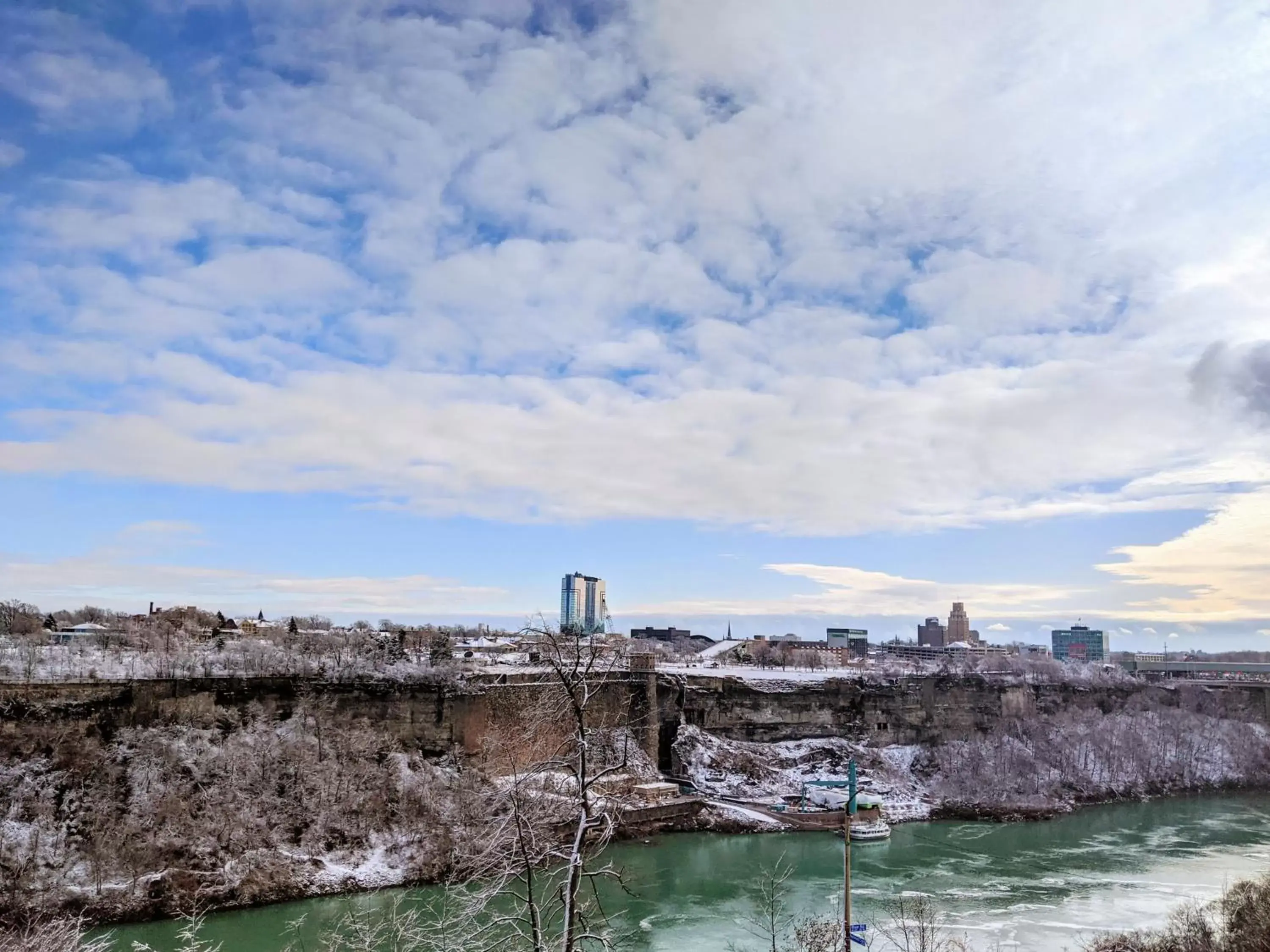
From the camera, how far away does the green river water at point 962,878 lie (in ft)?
82.1

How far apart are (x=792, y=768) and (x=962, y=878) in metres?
15.4

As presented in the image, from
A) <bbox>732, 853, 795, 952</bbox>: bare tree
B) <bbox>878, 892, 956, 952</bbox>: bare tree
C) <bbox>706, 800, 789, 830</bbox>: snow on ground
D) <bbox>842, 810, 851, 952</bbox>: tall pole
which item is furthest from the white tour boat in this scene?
<bbox>842, 810, 851, 952</bbox>: tall pole

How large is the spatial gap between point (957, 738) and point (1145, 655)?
534 ft

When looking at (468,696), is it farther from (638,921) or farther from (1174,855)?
(1174,855)

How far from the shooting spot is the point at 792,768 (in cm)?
4650

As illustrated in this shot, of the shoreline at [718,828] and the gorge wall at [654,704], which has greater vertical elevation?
the gorge wall at [654,704]

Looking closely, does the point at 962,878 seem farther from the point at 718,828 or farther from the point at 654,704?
the point at 654,704

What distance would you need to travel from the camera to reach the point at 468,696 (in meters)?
40.4

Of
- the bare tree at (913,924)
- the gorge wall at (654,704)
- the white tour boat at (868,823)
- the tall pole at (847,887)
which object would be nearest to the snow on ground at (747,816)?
the white tour boat at (868,823)

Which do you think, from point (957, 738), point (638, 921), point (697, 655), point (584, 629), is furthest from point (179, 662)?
point (697, 655)

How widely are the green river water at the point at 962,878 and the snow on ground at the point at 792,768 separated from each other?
4013 mm

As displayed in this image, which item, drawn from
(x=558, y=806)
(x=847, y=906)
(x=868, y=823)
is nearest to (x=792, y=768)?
(x=868, y=823)

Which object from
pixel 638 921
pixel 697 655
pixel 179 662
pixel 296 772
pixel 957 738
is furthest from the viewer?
pixel 697 655

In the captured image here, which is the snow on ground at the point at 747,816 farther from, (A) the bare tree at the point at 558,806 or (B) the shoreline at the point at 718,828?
(A) the bare tree at the point at 558,806
